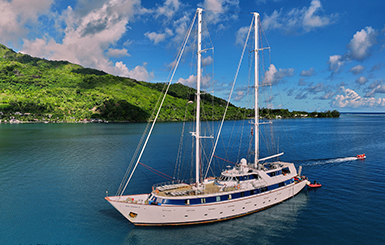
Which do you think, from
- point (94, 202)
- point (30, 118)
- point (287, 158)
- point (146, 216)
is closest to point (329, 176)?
point (287, 158)

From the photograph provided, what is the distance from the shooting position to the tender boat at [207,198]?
25125 millimetres

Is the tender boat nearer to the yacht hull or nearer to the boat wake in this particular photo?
the yacht hull

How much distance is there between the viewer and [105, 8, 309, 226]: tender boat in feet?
82.4

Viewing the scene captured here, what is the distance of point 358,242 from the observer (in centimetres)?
2303

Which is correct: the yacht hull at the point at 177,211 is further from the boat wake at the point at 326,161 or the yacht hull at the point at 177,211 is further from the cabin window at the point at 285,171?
the boat wake at the point at 326,161

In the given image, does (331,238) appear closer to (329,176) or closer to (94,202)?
(329,176)

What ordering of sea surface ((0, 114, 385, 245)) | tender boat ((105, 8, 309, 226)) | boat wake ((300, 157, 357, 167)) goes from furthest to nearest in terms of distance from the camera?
1. boat wake ((300, 157, 357, 167))
2. tender boat ((105, 8, 309, 226))
3. sea surface ((0, 114, 385, 245))

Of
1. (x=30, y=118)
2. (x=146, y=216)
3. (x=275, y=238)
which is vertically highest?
(x=30, y=118)

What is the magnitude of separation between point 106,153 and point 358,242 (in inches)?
2510

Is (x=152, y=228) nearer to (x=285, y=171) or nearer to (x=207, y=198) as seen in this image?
(x=207, y=198)

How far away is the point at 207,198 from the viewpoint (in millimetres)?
26328

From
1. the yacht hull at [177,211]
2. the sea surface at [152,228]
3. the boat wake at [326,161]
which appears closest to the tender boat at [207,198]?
the yacht hull at [177,211]

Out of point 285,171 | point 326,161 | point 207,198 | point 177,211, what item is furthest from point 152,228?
point 326,161

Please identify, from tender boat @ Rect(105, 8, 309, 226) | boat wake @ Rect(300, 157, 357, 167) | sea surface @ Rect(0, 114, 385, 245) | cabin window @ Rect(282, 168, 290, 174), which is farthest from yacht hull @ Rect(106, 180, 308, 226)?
boat wake @ Rect(300, 157, 357, 167)
